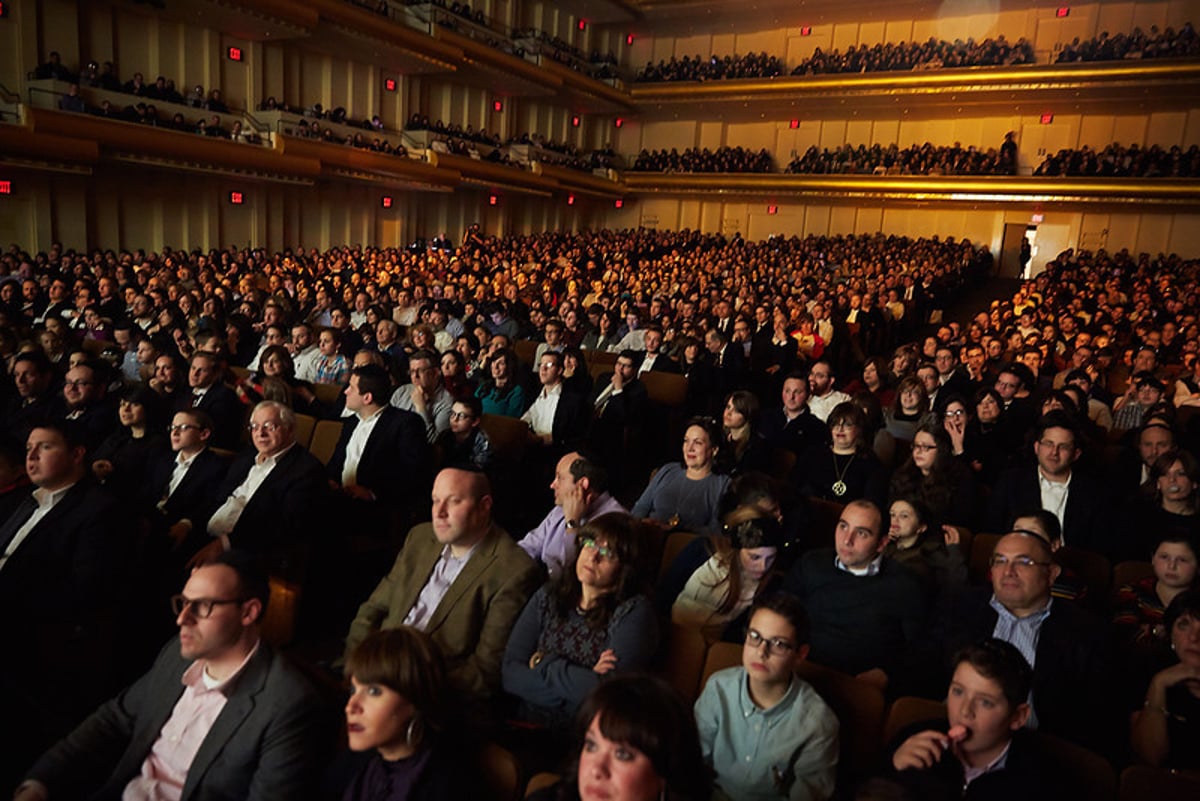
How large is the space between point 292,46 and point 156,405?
16.4 meters

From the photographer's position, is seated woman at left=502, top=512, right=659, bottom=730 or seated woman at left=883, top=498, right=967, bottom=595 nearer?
seated woman at left=502, top=512, right=659, bottom=730

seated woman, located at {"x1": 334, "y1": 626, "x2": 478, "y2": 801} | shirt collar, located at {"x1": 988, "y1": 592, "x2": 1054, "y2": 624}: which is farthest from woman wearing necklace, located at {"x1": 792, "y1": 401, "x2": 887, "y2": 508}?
seated woman, located at {"x1": 334, "y1": 626, "x2": 478, "y2": 801}

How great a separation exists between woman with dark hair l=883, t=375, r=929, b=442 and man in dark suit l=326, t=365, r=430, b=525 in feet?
9.90

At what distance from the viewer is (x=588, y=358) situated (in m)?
7.54

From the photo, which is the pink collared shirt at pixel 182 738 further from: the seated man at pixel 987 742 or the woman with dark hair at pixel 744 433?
the woman with dark hair at pixel 744 433

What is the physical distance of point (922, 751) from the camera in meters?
1.81

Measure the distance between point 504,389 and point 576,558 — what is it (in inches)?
131

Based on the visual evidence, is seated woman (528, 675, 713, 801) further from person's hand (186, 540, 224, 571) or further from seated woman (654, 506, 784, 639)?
person's hand (186, 540, 224, 571)

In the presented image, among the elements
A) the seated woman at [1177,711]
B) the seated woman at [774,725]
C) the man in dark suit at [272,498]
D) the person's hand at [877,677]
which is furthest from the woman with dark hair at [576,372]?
the seated woman at [1177,711]

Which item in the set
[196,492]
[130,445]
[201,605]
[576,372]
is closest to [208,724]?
[201,605]

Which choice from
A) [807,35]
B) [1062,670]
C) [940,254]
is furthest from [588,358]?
[807,35]

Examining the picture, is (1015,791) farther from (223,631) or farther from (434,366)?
(434,366)

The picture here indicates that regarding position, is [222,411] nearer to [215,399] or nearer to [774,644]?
[215,399]

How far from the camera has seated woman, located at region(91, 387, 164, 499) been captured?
3744 mm
